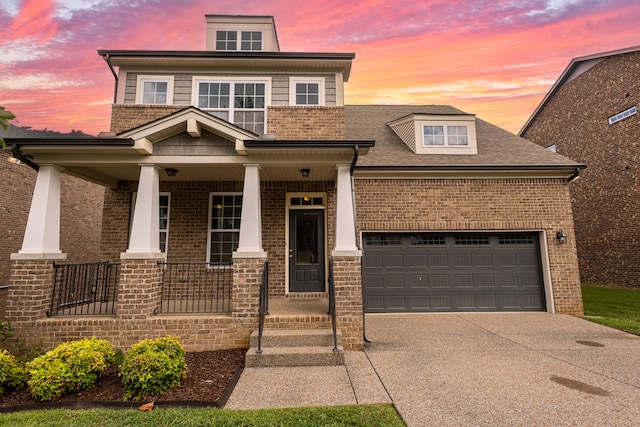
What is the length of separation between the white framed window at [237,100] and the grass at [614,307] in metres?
9.61

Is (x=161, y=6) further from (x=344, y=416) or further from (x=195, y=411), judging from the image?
(x=344, y=416)

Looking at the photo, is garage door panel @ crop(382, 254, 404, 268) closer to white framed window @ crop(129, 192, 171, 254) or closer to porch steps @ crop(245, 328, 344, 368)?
porch steps @ crop(245, 328, 344, 368)

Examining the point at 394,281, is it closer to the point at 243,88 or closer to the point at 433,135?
the point at 433,135

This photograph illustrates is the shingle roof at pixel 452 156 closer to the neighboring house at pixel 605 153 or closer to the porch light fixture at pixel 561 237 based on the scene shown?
the porch light fixture at pixel 561 237

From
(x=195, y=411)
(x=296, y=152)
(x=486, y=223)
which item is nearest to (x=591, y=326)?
(x=486, y=223)

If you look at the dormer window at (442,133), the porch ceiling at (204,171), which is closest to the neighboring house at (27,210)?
the porch ceiling at (204,171)

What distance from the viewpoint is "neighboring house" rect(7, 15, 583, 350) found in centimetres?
606

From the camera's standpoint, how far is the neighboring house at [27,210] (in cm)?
1206

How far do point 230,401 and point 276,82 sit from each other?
24.5 ft

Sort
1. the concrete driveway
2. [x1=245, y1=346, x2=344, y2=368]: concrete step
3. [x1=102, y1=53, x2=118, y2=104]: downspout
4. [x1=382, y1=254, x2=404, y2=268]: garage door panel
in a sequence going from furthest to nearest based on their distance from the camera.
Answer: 1. [x1=382, y1=254, x2=404, y2=268]: garage door panel
2. [x1=102, y1=53, x2=118, y2=104]: downspout
3. [x1=245, y1=346, x2=344, y2=368]: concrete step
4. the concrete driveway

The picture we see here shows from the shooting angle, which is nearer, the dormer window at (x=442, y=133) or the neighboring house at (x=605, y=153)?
the dormer window at (x=442, y=133)

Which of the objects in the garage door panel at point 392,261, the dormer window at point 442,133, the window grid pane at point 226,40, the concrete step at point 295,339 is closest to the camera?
the concrete step at point 295,339


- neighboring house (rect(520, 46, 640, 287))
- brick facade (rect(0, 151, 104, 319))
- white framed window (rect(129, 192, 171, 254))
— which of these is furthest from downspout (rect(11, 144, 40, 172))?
neighboring house (rect(520, 46, 640, 287))

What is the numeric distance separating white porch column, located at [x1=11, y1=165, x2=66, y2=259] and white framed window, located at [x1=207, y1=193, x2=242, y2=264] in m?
2.97
